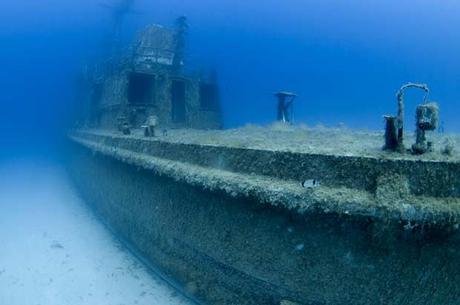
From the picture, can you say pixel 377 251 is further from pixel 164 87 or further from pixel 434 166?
pixel 164 87

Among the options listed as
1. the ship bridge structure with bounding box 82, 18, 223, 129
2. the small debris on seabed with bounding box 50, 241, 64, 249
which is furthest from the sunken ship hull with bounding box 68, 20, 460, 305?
the ship bridge structure with bounding box 82, 18, 223, 129

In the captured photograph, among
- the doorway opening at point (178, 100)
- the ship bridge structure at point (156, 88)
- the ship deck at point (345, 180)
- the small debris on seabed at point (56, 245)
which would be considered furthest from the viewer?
the doorway opening at point (178, 100)

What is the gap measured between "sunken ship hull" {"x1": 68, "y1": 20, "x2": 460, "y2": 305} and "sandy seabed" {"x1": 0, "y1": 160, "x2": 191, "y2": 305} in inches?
→ 22.0

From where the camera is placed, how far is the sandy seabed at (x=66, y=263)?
5570 millimetres

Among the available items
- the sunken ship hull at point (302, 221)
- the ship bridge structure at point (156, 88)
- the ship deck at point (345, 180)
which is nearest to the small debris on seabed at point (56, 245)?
the sunken ship hull at point (302, 221)

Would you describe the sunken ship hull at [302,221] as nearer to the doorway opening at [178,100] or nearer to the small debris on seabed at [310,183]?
the small debris on seabed at [310,183]

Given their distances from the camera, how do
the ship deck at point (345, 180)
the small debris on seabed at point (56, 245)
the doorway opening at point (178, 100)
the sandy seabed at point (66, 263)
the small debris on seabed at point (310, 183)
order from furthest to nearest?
the doorway opening at point (178, 100) < the small debris on seabed at point (56, 245) < the sandy seabed at point (66, 263) < the small debris on seabed at point (310, 183) < the ship deck at point (345, 180)

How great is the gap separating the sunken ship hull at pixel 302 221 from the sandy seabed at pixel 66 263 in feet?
1.83

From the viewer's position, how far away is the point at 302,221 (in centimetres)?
325

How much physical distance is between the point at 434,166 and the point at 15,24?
166336mm

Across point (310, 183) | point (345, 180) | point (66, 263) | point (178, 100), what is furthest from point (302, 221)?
point (178, 100)

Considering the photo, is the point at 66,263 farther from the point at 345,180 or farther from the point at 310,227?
the point at 345,180

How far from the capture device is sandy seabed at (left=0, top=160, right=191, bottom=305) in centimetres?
557

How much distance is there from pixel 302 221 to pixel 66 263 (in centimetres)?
576
